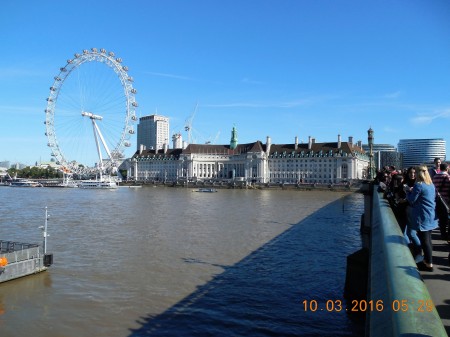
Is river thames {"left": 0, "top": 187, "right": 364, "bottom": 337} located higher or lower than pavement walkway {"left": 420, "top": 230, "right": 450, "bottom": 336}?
lower

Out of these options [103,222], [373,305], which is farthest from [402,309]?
[103,222]

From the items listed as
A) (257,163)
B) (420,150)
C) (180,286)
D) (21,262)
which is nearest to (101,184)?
(257,163)

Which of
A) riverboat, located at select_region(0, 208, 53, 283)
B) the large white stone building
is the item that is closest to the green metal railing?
riverboat, located at select_region(0, 208, 53, 283)

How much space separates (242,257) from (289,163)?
4842 inches

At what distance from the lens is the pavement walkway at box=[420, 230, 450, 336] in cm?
393

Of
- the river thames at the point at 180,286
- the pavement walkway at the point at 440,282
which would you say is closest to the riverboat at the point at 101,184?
the river thames at the point at 180,286

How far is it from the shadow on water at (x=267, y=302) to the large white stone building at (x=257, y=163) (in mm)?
112529

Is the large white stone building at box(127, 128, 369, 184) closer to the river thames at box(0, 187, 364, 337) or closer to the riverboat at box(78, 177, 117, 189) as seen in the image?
the riverboat at box(78, 177, 117, 189)

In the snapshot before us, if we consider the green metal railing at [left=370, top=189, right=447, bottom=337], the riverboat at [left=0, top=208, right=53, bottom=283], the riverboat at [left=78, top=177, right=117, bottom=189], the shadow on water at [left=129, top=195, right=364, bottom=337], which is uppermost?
the green metal railing at [left=370, top=189, right=447, bottom=337]

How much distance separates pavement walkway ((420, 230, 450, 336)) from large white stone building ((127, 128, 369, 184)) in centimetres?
12103

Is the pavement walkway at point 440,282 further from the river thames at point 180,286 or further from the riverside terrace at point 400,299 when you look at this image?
the river thames at point 180,286

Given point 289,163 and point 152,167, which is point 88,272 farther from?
point 152,167

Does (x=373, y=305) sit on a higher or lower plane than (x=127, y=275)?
higher

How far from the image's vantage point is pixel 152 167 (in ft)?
555
